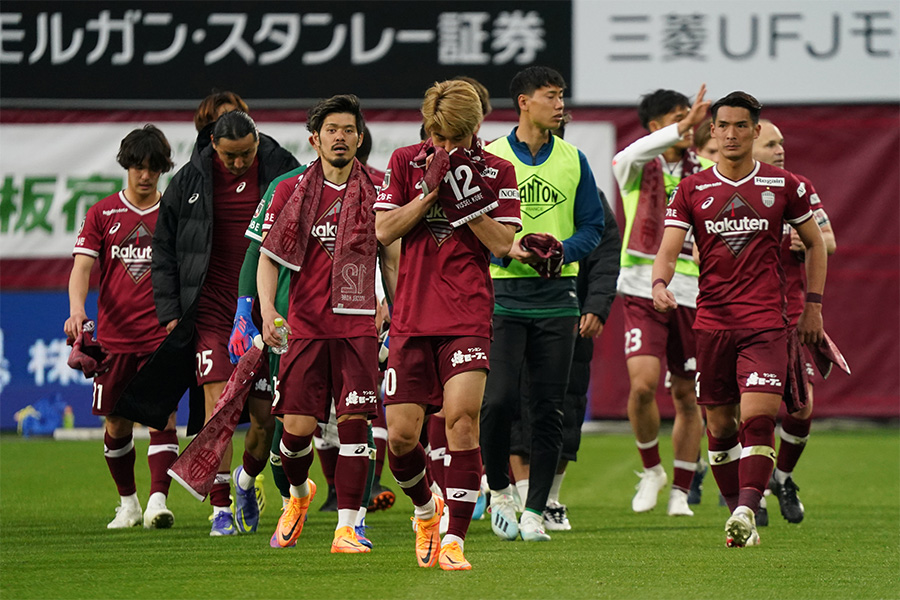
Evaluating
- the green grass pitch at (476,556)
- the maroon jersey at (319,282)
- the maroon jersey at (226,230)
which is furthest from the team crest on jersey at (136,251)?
the maroon jersey at (319,282)

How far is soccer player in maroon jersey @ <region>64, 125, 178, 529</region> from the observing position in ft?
27.3

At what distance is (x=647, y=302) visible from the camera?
925cm

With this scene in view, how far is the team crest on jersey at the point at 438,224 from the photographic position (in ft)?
20.4

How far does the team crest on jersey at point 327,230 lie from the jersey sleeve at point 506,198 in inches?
42.4

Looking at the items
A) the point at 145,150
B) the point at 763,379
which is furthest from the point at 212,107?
the point at 763,379

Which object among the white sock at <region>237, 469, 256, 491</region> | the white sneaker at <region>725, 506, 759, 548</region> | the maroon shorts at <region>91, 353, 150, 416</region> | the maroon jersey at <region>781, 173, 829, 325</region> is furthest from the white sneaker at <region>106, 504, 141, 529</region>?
the maroon jersey at <region>781, 173, 829, 325</region>

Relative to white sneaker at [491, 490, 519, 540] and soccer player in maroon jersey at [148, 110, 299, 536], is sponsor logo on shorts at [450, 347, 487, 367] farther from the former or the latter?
soccer player in maroon jersey at [148, 110, 299, 536]

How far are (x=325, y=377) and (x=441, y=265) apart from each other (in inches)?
43.4

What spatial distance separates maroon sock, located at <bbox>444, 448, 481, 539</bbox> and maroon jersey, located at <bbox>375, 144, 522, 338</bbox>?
52 centimetres

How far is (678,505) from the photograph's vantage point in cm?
895

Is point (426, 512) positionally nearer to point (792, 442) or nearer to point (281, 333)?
point (281, 333)

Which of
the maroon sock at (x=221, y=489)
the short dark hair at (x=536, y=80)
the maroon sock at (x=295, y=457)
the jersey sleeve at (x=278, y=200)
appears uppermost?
the short dark hair at (x=536, y=80)

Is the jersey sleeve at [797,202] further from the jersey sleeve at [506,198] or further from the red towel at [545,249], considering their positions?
the jersey sleeve at [506,198]

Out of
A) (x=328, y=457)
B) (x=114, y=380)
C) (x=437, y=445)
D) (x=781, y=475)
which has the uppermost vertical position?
(x=114, y=380)
